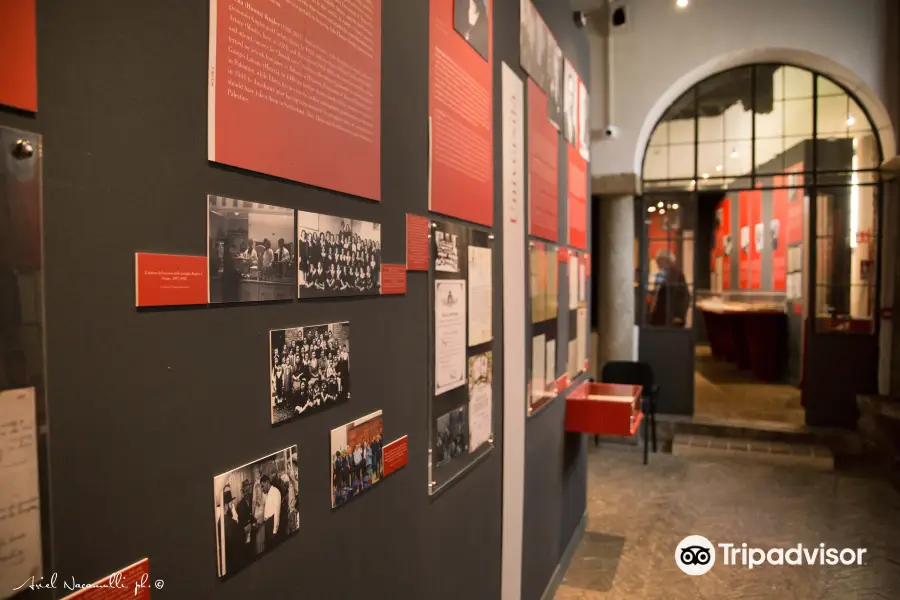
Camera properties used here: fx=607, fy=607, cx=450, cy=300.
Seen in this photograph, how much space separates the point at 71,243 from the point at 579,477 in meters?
3.84

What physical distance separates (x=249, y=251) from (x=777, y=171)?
23.5 ft

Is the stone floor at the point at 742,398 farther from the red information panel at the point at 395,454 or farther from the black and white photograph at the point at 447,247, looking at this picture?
the red information panel at the point at 395,454

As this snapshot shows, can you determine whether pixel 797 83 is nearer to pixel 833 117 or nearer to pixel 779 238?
pixel 833 117

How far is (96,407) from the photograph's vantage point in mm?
844

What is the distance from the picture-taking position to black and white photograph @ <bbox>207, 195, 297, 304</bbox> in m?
1.03

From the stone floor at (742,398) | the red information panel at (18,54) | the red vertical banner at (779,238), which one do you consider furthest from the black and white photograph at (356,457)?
the red vertical banner at (779,238)

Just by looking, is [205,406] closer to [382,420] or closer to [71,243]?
[71,243]

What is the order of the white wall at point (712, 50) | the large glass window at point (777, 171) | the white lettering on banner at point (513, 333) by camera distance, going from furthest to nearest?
the large glass window at point (777, 171) → the white wall at point (712, 50) → the white lettering on banner at point (513, 333)

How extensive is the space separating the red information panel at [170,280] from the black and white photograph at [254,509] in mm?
323

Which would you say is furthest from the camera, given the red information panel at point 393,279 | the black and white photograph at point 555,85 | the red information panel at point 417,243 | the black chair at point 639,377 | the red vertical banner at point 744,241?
the red vertical banner at point 744,241

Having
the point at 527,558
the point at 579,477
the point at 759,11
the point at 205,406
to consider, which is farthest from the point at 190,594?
the point at 759,11

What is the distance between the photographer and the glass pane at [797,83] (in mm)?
6672

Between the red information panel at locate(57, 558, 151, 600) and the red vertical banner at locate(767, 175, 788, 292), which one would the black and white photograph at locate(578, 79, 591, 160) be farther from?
the red vertical banner at locate(767, 175, 788, 292)

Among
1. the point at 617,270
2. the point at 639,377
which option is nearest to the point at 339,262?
the point at 639,377
